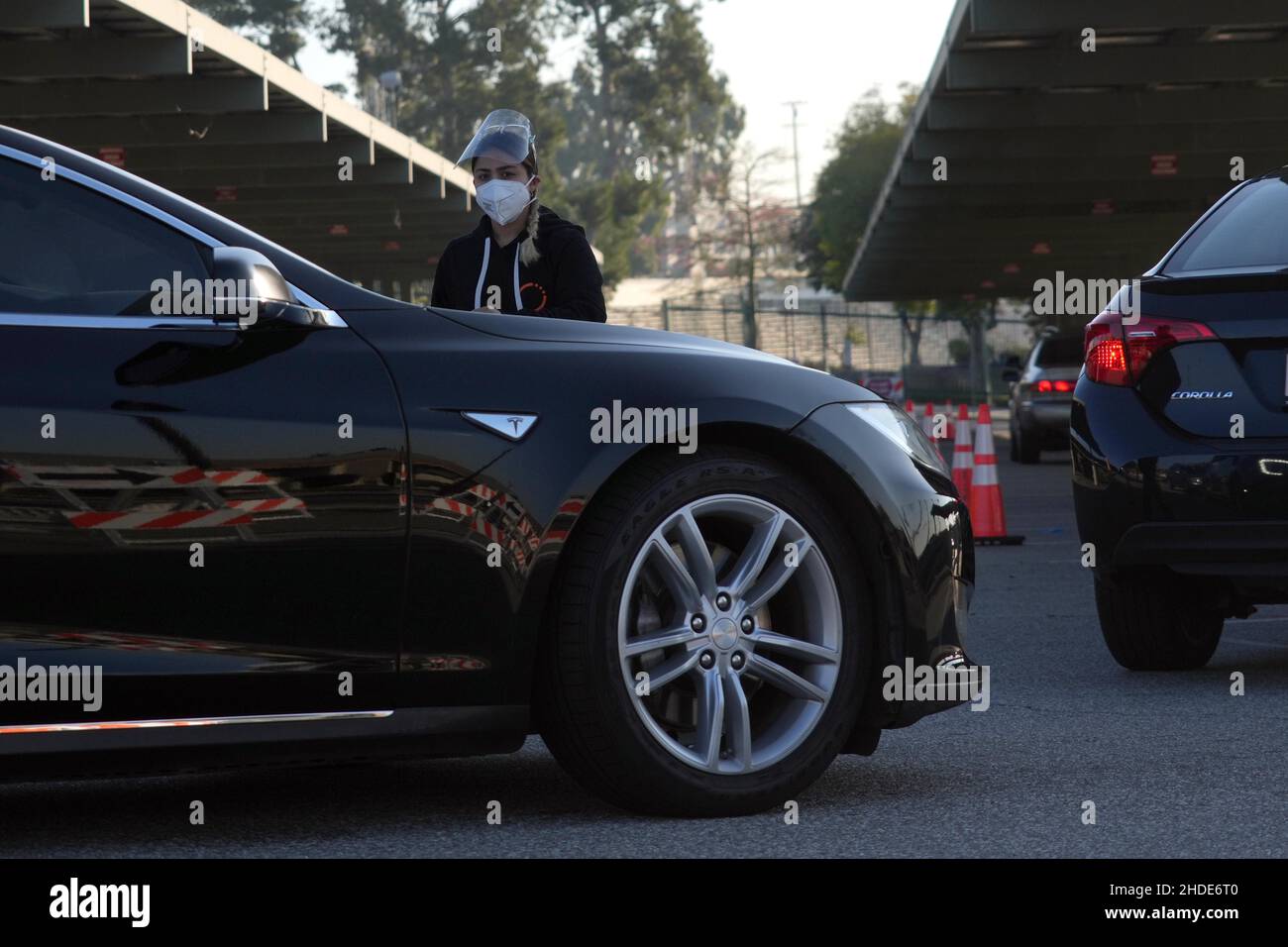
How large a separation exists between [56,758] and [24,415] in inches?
25.3

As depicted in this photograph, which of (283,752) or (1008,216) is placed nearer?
(283,752)

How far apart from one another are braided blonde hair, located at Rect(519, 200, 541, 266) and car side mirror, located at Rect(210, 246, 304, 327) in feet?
5.94

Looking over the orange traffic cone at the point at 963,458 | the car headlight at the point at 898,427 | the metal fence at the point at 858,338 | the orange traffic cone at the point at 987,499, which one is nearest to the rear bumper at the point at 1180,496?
the car headlight at the point at 898,427

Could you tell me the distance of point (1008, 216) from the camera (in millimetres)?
40219

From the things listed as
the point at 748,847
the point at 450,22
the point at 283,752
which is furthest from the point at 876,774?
the point at 450,22

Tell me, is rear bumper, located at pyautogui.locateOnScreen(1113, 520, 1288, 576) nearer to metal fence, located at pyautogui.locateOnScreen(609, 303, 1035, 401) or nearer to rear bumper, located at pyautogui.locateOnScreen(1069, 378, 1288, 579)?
rear bumper, located at pyautogui.locateOnScreen(1069, 378, 1288, 579)

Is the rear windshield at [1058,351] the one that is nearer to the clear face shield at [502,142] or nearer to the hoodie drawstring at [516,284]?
the clear face shield at [502,142]

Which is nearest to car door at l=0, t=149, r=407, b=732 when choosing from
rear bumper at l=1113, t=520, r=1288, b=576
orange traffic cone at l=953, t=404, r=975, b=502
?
rear bumper at l=1113, t=520, r=1288, b=576

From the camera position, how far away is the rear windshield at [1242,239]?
22.0ft

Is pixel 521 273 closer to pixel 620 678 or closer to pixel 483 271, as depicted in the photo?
pixel 483 271

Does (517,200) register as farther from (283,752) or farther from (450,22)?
(450,22)

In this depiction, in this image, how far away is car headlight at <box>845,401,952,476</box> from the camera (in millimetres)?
4867

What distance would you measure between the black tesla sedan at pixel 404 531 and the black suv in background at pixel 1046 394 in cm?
2189
